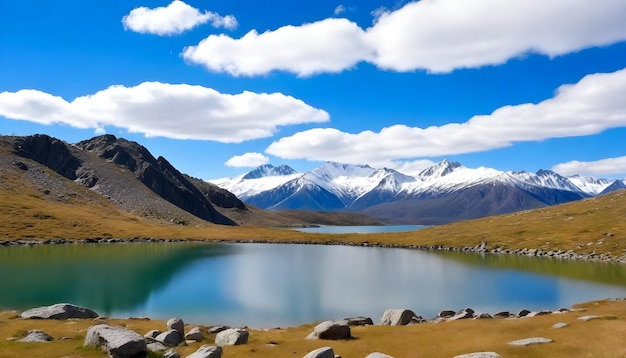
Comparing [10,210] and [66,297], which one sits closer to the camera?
[66,297]

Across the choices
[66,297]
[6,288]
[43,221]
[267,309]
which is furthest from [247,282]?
[43,221]

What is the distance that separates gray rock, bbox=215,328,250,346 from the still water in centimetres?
1552

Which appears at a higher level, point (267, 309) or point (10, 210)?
point (10, 210)

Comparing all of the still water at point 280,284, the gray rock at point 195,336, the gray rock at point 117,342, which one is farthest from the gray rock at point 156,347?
the still water at point 280,284

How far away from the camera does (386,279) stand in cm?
8425

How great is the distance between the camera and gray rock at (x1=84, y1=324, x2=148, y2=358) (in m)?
25.4

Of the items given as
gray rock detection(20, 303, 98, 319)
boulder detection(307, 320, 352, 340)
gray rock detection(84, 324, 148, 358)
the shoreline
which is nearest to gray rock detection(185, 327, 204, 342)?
gray rock detection(84, 324, 148, 358)

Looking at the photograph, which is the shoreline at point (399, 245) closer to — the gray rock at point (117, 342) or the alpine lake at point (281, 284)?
the alpine lake at point (281, 284)

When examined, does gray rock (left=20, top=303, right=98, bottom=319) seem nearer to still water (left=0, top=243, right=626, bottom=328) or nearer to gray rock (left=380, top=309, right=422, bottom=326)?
still water (left=0, top=243, right=626, bottom=328)

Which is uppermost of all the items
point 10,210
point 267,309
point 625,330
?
point 10,210

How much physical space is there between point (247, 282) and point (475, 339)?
51048mm

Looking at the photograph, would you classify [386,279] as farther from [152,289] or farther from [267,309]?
[152,289]

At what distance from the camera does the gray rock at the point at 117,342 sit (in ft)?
83.2

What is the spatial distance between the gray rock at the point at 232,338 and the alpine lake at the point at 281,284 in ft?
49.7
